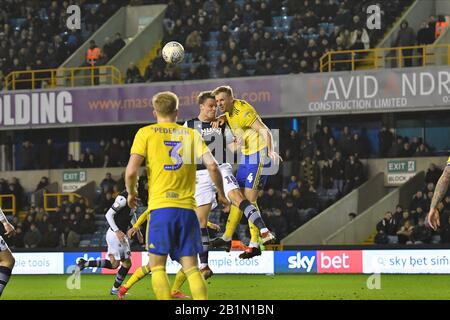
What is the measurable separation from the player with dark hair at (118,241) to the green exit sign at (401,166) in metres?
13.4

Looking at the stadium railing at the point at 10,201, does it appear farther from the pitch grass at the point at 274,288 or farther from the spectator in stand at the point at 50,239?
the pitch grass at the point at 274,288

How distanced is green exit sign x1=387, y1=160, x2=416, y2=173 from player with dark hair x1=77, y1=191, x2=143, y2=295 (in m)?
13.4

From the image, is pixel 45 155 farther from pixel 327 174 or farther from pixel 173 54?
pixel 173 54

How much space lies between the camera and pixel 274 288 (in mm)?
18172

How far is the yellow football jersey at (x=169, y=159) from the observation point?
10008mm

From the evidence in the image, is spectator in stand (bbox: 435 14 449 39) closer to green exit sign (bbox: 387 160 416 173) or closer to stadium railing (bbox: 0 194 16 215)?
green exit sign (bbox: 387 160 416 173)

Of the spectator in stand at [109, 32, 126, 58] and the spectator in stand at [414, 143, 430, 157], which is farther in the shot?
the spectator in stand at [109, 32, 126, 58]

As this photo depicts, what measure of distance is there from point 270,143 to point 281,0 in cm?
2000

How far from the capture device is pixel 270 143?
1429cm

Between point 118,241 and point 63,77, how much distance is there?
616 inches

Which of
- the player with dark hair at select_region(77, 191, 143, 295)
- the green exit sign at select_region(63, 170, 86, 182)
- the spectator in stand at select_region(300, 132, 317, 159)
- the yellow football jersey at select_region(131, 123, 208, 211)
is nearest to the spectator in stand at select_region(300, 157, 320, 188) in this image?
the spectator in stand at select_region(300, 132, 317, 159)

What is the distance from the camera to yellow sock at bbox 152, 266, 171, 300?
10047 mm
